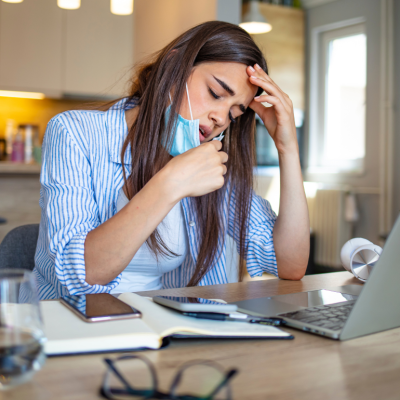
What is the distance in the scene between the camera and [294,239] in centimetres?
125

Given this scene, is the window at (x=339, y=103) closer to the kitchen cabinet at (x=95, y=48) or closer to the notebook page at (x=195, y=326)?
the kitchen cabinet at (x=95, y=48)

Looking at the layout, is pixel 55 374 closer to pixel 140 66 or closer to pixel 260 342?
pixel 260 342

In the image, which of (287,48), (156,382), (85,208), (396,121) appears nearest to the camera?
(156,382)

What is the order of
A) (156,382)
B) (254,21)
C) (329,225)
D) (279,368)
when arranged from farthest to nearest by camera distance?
(329,225)
(254,21)
(279,368)
(156,382)

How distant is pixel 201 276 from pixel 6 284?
34.3 inches

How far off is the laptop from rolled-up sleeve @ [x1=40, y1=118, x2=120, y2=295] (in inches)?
13.3

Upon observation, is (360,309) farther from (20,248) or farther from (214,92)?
(20,248)

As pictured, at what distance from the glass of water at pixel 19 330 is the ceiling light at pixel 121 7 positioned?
3543mm

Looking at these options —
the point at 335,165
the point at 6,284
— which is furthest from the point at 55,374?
the point at 335,165

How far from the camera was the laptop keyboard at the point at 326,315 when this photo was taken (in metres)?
0.67

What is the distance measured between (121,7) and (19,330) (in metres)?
3.60

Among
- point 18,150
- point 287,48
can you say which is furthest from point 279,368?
point 287,48

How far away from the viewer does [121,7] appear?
3613 mm

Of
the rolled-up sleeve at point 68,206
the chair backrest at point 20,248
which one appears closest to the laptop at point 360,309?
the rolled-up sleeve at point 68,206
